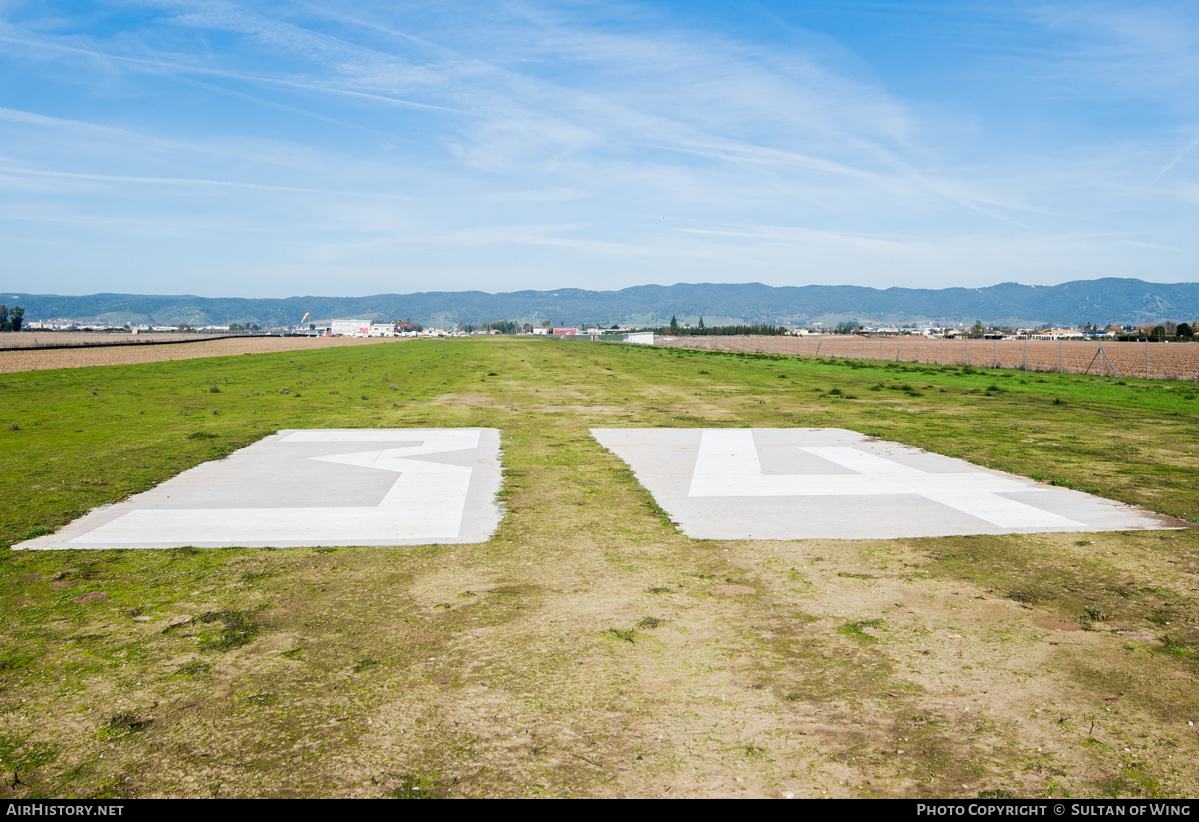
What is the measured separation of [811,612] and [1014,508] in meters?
4.39

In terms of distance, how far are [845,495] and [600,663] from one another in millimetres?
5484

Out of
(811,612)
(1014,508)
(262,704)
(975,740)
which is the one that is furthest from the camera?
(1014,508)

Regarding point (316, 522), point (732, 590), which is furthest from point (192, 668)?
point (732, 590)

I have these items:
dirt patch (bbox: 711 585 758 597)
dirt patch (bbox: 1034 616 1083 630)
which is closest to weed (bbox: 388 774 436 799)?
dirt patch (bbox: 711 585 758 597)

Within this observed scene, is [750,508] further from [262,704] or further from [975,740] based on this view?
[262,704]

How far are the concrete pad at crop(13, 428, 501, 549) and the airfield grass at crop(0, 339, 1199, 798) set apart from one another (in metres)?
0.42

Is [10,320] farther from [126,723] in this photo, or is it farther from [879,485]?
[126,723]

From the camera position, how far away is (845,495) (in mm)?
8992

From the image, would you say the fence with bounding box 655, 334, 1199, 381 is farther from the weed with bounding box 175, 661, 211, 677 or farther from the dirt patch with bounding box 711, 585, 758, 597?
the weed with bounding box 175, 661, 211, 677

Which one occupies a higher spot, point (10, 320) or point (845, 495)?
point (10, 320)

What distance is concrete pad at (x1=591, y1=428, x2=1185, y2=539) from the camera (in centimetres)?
757

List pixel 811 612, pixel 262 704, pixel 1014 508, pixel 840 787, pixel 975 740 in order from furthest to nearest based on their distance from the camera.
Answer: pixel 1014 508
pixel 811 612
pixel 262 704
pixel 975 740
pixel 840 787

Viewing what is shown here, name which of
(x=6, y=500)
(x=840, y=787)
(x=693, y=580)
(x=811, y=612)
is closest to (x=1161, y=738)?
(x=840, y=787)
